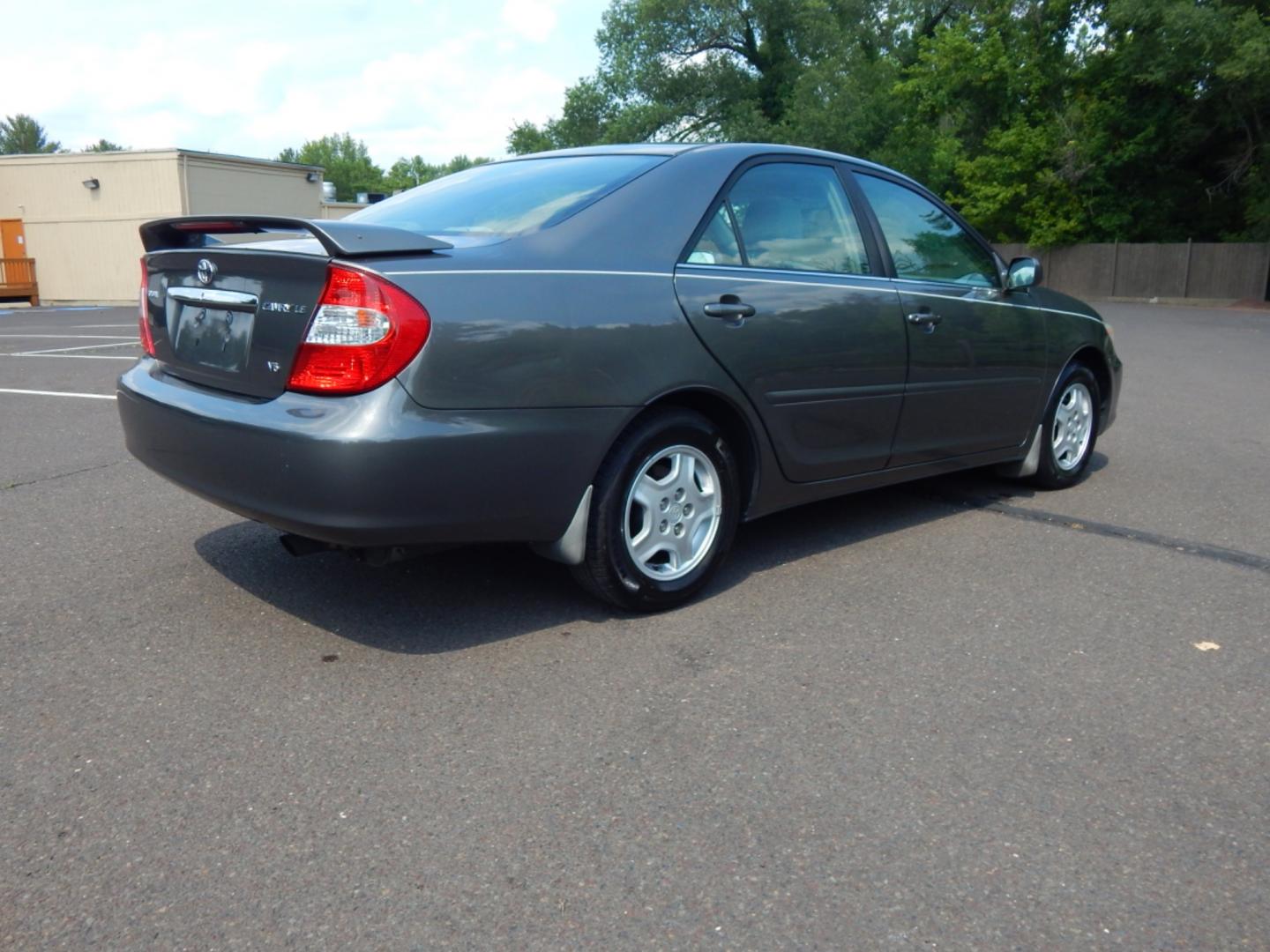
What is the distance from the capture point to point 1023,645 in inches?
147

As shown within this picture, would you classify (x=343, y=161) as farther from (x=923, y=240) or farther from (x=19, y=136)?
(x=923, y=240)

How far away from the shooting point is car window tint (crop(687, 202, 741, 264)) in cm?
401

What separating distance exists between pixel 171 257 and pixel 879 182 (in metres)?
2.83

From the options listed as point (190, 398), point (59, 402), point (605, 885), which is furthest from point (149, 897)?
point (59, 402)

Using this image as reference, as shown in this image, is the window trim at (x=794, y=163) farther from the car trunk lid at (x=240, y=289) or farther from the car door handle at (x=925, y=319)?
the car trunk lid at (x=240, y=289)

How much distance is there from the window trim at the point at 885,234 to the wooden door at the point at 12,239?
107 feet

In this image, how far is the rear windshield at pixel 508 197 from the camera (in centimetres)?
383

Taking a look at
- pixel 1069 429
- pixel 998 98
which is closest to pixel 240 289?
pixel 1069 429

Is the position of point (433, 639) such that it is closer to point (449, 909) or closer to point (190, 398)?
point (190, 398)

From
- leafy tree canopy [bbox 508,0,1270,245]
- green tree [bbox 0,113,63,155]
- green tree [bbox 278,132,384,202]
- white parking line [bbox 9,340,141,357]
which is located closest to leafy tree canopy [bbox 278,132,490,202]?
green tree [bbox 278,132,384,202]

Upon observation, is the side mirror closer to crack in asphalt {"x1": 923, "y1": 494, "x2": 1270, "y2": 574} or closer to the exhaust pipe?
crack in asphalt {"x1": 923, "y1": 494, "x2": 1270, "y2": 574}

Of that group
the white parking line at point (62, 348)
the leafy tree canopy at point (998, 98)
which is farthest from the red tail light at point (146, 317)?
the leafy tree canopy at point (998, 98)

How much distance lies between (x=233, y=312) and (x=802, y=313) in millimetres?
1972

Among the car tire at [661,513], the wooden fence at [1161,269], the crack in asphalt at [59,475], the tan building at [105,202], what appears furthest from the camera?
the wooden fence at [1161,269]
